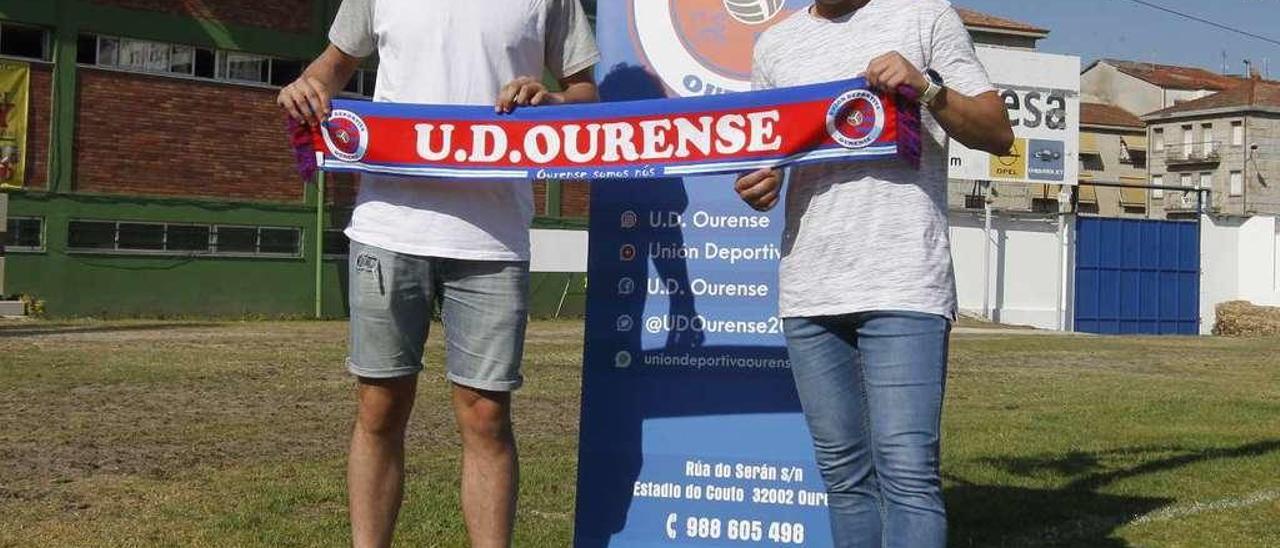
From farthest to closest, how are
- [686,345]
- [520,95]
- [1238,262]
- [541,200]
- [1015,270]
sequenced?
[1238,262] < [1015,270] < [541,200] < [686,345] < [520,95]

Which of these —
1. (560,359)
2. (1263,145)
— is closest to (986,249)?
(560,359)

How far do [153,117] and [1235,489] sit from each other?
1107 inches

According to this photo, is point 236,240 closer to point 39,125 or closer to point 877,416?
point 39,125

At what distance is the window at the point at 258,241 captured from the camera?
33188 mm

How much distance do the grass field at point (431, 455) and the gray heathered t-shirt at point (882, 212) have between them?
92.3 inches

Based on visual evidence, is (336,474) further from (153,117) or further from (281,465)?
(153,117)

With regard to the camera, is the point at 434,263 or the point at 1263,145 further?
→ the point at 1263,145

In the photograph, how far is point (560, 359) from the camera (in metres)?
17.5

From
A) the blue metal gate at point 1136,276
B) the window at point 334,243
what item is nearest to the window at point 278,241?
the window at point 334,243

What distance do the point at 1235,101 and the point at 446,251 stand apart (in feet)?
307

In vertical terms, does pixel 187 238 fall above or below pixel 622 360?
above

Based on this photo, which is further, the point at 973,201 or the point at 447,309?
the point at 973,201

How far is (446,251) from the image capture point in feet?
13.1

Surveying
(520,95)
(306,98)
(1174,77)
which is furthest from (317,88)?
(1174,77)
